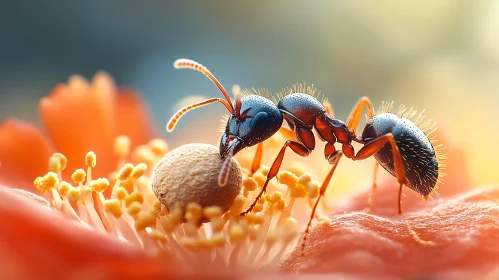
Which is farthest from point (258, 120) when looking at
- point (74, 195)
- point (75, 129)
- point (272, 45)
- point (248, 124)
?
point (272, 45)

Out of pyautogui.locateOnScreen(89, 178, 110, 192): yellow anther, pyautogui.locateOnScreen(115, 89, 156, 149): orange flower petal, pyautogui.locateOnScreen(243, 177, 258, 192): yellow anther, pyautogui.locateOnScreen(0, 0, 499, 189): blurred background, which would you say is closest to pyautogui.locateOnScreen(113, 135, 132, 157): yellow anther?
pyautogui.locateOnScreen(115, 89, 156, 149): orange flower petal

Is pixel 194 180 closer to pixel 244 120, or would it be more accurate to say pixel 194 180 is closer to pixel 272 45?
pixel 244 120

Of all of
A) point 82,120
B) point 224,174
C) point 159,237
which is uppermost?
point 82,120

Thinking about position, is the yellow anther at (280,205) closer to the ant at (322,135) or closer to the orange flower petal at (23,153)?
the ant at (322,135)

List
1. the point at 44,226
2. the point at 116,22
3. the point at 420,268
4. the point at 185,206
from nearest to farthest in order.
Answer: the point at 44,226 → the point at 420,268 → the point at 185,206 → the point at 116,22

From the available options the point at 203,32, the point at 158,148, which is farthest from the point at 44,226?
the point at 203,32

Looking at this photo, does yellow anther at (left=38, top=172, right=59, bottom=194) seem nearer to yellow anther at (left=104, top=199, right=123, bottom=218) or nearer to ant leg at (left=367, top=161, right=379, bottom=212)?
yellow anther at (left=104, top=199, right=123, bottom=218)

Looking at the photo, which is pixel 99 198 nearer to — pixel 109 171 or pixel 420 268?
pixel 109 171

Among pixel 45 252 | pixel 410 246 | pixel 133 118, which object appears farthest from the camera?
pixel 133 118
